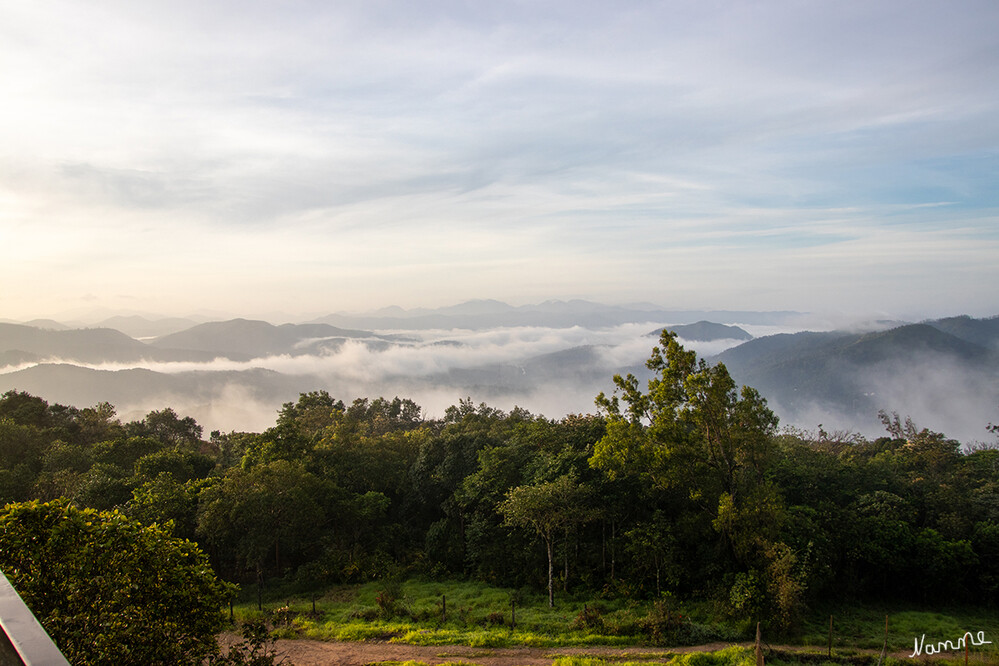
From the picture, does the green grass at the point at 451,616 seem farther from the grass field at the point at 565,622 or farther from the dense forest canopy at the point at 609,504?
the dense forest canopy at the point at 609,504

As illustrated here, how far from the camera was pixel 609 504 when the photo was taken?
70.0 feet

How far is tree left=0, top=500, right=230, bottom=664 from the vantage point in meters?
7.36

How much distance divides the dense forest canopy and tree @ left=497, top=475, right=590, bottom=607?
0.09 meters

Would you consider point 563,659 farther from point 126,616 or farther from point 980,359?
point 980,359

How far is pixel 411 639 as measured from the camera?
1630cm

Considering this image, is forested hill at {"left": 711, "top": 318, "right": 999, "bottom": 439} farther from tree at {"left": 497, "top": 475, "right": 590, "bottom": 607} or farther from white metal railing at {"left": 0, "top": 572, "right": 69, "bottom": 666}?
white metal railing at {"left": 0, "top": 572, "right": 69, "bottom": 666}

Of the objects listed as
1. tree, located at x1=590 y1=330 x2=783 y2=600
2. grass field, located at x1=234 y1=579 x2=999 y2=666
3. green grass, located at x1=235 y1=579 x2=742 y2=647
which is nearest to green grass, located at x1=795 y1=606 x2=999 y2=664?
grass field, located at x1=234 y1=579 x2=999 y2=666

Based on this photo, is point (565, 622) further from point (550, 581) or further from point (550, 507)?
point (550, 507)

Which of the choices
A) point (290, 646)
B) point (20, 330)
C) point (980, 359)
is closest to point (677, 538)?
point (290, 646)

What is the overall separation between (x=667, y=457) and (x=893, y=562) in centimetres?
1044

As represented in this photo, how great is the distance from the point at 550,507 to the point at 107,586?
14.8 m

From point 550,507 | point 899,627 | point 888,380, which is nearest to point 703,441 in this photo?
point 550,507

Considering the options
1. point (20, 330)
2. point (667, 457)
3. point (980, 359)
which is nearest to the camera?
point (667, 457)
